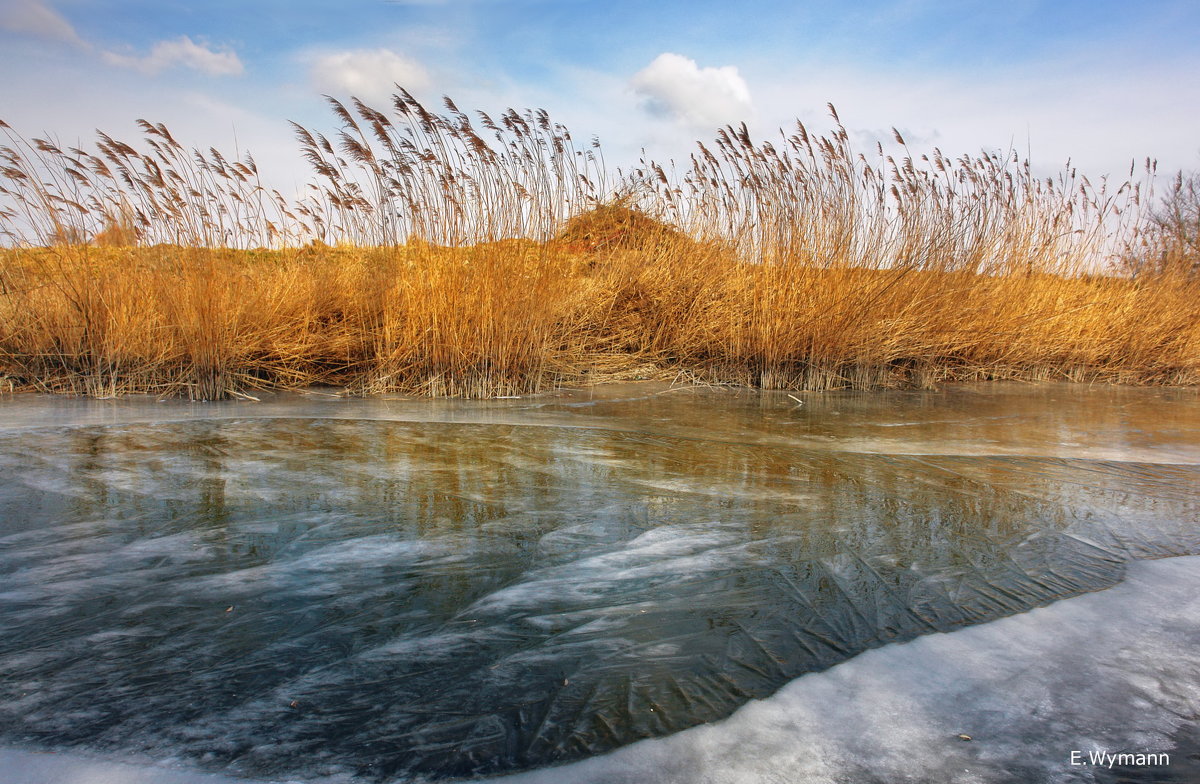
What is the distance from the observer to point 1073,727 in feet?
3.96

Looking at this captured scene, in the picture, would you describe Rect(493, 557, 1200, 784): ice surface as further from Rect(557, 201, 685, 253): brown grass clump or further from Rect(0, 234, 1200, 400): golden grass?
Rect(557, 201, 685, 253): brown grass clump

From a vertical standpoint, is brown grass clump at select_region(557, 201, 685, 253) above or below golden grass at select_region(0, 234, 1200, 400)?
above

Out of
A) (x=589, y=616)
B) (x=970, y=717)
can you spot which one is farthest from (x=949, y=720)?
(x=589, y=616)

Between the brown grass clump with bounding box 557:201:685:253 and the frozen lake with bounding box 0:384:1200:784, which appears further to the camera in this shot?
the brown grass clump with bounding box 557:201:685:253

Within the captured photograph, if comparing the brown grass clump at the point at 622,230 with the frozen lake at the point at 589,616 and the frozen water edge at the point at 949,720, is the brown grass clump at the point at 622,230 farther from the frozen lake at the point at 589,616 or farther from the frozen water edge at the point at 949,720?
the frozen water edge at the point at 949,720

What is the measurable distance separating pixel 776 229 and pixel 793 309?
0.68 meters

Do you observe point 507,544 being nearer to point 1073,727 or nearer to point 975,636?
point 975,636

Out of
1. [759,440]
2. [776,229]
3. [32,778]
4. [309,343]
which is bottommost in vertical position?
[32,778]

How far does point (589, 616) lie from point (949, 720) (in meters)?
0.72

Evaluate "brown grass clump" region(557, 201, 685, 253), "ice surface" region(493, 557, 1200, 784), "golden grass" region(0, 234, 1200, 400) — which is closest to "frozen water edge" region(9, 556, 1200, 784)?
"ice surface" region(493, 557, 1200, 784)

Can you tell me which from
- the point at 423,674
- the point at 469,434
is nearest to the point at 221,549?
the point at 423,674

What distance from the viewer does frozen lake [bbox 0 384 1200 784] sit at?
113 centimetres

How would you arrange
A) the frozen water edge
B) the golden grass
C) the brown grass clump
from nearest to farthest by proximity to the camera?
the frozen water edge < the golden grass < the brown grass clump

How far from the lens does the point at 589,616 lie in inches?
62.0
